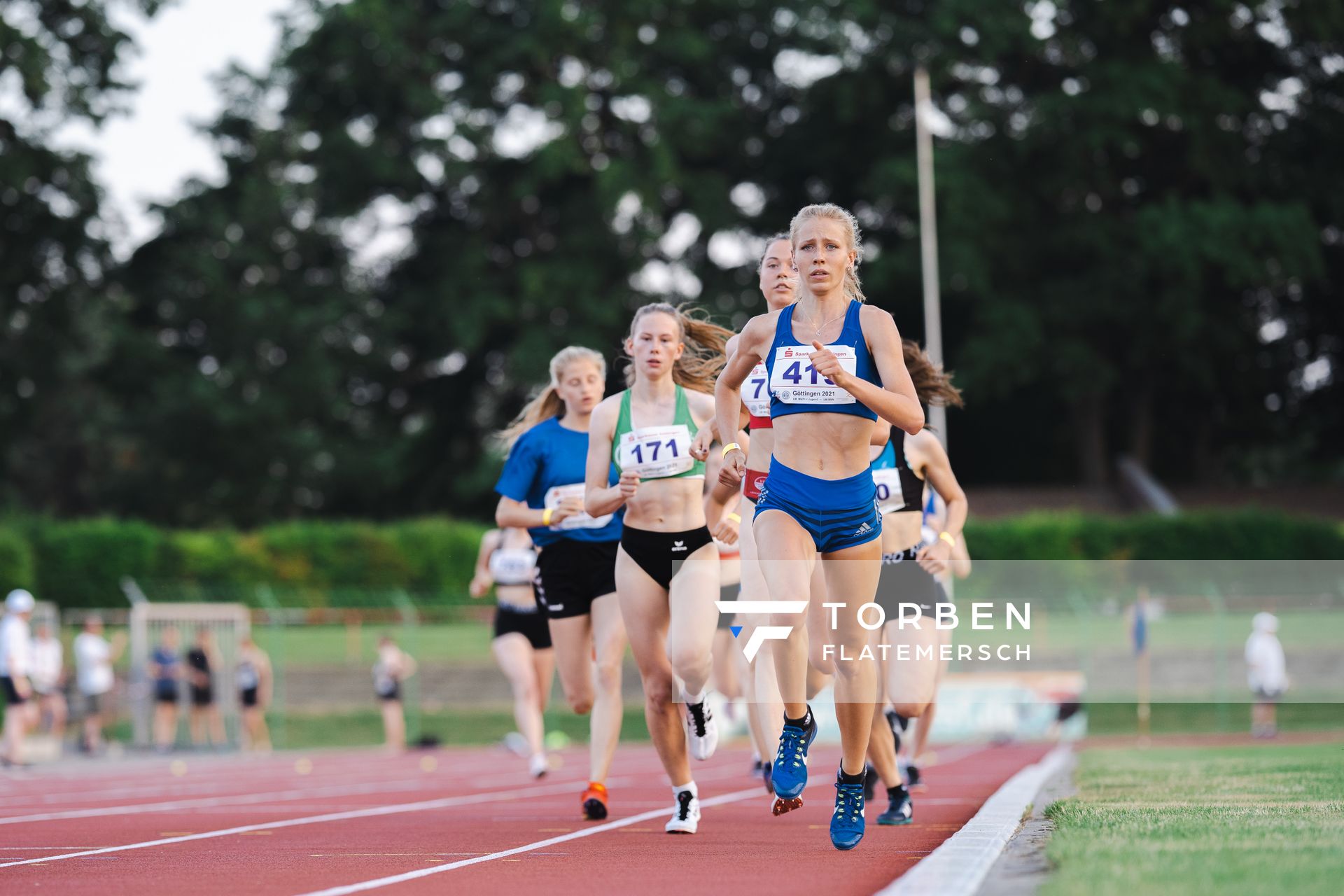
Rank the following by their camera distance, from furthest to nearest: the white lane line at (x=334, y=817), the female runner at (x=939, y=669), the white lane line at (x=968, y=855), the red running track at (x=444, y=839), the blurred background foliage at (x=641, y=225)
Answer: the blurred background foliage at (x=641, y=225)
the female runner at (x=939, y=669)
the white lane line at (x=334, y=817)
the red running track at (x=444, y=839)
the white lane line at (x=968, y=855)

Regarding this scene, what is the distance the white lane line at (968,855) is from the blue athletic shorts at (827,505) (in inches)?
48.4

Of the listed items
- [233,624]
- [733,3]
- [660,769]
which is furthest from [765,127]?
[660,769]

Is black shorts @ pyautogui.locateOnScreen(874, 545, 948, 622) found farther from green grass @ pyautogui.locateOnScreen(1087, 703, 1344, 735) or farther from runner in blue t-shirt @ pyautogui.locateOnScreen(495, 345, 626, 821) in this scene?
green grass @ pyautogui.locateOnScreen(1087, 703, 1344, 735)

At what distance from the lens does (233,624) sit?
27.5 m

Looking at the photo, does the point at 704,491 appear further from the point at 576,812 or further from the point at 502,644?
the point at 502,644

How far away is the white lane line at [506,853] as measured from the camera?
6.26 meters

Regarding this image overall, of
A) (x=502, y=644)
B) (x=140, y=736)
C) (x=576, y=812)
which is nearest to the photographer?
(x=576, y=812)

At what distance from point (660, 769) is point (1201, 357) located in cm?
3471

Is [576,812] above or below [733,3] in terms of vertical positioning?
below

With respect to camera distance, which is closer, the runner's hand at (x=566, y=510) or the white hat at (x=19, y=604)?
the runner's hand at (x=566, y=510)

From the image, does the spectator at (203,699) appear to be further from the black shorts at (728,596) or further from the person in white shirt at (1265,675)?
the black shorts at (728,596)

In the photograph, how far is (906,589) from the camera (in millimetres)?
9828

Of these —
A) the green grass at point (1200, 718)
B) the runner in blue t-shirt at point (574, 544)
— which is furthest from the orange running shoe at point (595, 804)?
the green grass at point (1200, 718)

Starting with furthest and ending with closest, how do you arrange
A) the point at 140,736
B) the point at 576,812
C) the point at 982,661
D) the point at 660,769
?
1. the point at 982,661
2. the point at 140,736
3. the point at 660,769
4. the point at 576,812
